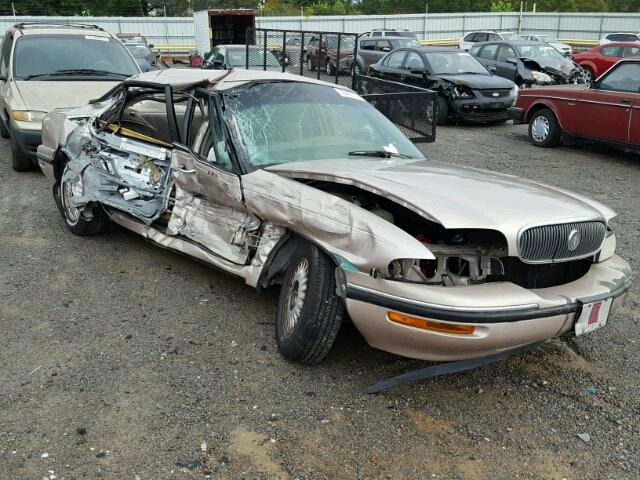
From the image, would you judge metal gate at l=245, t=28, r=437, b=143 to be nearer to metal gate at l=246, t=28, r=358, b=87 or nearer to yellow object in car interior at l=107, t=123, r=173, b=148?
metal gate at l=246, t=28, r=358, b=87

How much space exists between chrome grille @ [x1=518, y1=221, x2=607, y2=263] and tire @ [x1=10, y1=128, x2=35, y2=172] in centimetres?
697

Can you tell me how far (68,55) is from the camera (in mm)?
8789

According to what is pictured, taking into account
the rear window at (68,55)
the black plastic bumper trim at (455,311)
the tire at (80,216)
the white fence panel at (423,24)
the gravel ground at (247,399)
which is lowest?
the gravel ground at (247,399)

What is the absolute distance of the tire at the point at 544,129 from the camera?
10.5 metres

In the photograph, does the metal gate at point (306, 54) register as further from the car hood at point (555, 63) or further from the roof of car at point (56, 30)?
the car hood at point (555, 63)

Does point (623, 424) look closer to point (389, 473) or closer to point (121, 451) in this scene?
point (389, 473)

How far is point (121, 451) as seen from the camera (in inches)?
114

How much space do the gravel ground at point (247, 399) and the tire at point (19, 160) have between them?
3778 millimetres

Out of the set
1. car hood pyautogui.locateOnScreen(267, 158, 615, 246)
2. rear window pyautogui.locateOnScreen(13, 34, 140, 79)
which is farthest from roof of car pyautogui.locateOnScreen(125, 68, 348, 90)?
rear window pyautogui.locateOnScreen(13, 34, 140, 79)

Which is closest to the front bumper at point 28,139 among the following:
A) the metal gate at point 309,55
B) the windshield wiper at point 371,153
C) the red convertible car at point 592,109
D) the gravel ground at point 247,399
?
the gravel ground at point 247,399

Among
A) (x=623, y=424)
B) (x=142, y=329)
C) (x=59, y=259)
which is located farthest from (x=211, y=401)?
(x=59, y=259)

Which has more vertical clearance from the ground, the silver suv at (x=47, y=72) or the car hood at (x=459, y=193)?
the silver suv at (x=47, y=72)

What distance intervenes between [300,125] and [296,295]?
137 centimetres

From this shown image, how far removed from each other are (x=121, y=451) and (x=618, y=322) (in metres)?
3.24
